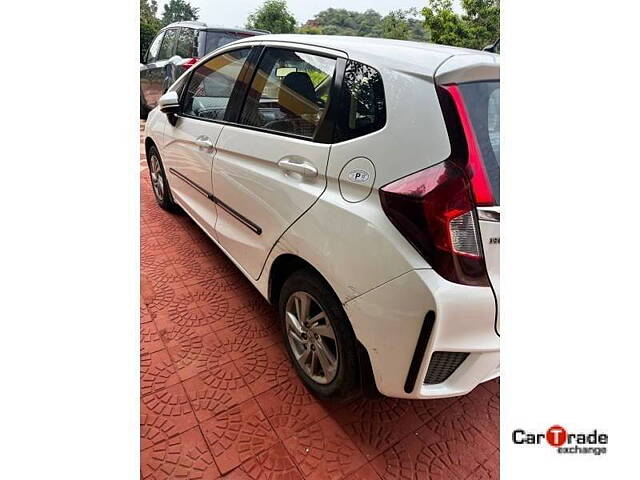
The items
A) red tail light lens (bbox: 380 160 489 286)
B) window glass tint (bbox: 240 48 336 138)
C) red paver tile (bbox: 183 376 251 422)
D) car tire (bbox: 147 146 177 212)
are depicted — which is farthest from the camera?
car tire (bbox: 147 146 177 212)

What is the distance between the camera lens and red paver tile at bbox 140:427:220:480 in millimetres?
1470

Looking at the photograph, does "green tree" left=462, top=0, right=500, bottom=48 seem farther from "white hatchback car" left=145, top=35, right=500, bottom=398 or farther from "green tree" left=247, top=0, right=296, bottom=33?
"green tree" left=247, top=0, right=296, bottom=33

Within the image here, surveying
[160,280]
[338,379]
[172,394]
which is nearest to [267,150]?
[338,379]

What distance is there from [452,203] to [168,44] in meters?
6.65

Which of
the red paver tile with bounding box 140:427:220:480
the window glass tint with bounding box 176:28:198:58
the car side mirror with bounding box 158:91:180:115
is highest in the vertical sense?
the window glass tint with bounding box 176:28:198:58

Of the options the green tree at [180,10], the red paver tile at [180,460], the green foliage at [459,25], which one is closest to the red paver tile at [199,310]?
the red paver tile at [180,460]

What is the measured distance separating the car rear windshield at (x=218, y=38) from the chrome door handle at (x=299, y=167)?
4552 millimetres

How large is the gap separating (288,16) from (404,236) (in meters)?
1.72

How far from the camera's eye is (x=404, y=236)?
47.4 inches

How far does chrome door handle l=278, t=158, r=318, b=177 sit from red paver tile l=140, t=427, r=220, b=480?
4.00ft

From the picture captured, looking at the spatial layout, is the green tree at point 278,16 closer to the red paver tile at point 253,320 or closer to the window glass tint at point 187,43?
the red paver tile at point 253,320

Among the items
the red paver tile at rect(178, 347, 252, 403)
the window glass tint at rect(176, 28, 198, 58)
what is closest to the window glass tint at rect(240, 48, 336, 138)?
the red paver tile at rect(178, 347, 252, 403)

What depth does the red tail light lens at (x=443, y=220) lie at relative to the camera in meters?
1.14

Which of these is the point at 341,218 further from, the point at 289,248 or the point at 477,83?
the point at 477,83
